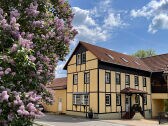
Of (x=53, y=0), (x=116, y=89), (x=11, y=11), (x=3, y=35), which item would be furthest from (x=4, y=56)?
(x=116, y=89)

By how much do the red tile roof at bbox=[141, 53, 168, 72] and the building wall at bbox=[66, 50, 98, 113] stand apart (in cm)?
1087

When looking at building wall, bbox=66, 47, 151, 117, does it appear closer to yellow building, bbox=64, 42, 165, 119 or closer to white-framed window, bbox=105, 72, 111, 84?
yellow building, bbox=64, 42, 165, 119

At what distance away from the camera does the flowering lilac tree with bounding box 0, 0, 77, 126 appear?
16.9ft

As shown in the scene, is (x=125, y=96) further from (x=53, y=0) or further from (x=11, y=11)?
(x=11, y=11)

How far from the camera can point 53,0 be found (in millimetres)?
8156

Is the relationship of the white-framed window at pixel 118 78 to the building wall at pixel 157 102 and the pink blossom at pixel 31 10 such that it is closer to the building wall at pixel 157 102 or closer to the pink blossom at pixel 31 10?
the building wall at pixel 157 102

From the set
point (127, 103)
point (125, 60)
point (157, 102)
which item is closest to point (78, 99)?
point (127, 103)

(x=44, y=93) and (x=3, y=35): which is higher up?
(x=3, y=35)

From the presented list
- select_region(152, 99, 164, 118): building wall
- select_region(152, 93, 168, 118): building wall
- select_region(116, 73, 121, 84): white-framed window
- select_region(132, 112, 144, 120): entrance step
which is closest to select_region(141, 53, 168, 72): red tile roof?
select_region(152, 93, 168, 118): building wall

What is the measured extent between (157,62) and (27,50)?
34.5m

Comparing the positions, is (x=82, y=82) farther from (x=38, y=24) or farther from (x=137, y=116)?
(x=38, y=24)

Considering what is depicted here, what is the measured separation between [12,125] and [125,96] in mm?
26835

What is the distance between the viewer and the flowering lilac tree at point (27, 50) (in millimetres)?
5145

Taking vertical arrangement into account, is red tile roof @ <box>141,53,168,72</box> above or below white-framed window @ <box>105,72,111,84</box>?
above
